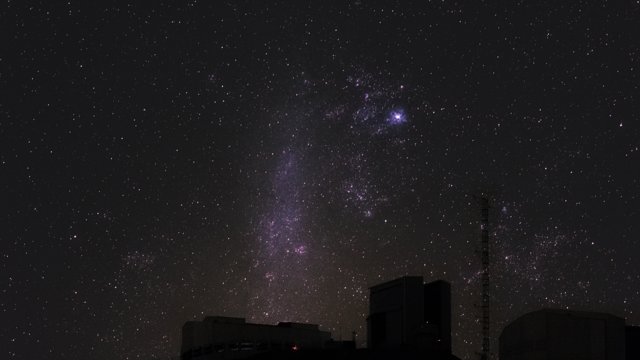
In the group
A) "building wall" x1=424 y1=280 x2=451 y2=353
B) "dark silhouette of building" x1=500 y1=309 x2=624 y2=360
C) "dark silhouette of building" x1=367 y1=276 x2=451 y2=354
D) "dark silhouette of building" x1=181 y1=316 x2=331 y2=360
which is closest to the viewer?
"dark silhouette of building" x1=500 y1=309 x2=624 y2=360

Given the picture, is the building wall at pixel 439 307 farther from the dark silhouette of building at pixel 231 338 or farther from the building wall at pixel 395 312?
the dark silhouette of building at pixel 231 338

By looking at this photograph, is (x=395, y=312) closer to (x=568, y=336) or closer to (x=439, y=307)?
(x=439, y=307)

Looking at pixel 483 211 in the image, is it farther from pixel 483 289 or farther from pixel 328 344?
pixel 328 344

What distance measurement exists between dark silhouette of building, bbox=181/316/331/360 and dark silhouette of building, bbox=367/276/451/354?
720 inches

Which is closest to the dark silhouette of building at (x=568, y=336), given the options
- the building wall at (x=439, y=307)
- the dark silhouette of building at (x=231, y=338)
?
the building wall at (x=439, y=307)

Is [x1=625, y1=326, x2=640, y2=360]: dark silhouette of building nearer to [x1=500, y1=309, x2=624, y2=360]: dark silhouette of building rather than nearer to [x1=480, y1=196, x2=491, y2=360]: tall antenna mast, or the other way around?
[x1=500, y1=309, x2=624, y2=360]: dark silhouette of building

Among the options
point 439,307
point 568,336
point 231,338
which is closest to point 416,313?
point 439,307

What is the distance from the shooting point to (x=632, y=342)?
41.4 m

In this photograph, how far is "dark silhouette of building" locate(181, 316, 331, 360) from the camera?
65938mm

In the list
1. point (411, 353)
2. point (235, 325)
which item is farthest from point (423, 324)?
point (235, 325)

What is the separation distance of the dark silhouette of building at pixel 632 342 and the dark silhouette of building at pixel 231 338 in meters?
27.7

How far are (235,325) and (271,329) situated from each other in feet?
14.0

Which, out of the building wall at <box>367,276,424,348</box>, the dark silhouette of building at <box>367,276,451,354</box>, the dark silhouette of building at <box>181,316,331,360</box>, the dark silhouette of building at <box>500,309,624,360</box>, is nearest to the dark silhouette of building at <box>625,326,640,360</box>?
the dark silhouette of building at <box>500,309,624,360</box>

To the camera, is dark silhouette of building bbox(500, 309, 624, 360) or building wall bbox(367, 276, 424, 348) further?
building wall bbox(367, 276, 424, 348)
